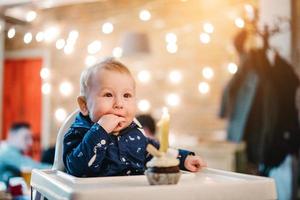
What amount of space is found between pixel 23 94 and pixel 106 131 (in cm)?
421

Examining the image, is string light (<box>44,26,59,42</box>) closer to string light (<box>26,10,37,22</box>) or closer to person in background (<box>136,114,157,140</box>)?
string light (<box>26,10,37,22</box>)

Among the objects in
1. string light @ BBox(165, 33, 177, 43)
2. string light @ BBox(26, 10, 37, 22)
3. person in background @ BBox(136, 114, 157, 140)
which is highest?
string light @ BBox(26, 10, 37, 22)

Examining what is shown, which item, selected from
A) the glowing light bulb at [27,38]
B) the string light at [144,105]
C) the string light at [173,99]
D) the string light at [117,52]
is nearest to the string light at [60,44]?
the glowing light bulb at [27,38]

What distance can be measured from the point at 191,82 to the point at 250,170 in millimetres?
937

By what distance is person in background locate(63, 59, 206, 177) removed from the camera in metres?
0.95

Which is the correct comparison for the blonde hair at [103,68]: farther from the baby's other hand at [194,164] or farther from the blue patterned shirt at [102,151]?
the baby's other hand at [194,164]

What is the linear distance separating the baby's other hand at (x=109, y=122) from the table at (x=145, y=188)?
0.40 ft

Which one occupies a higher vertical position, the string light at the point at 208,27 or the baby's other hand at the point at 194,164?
the string light at the point at 208,27

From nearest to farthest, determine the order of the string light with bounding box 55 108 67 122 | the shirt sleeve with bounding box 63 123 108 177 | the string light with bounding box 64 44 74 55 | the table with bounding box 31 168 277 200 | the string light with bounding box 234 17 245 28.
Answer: the table with bounding box 31 168 277 200 < the shirt sleeve with bounding box 63 123 108 177 < the string light with bounding box 234 17 245 28 < the string light with bounding box 64 44 74 55 < the string light with bounding box 55 108 67 122

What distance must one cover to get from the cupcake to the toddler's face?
0.19 metres

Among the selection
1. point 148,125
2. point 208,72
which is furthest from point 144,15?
point 148,125

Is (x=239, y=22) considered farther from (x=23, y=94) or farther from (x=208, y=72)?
(x=23, y=94)

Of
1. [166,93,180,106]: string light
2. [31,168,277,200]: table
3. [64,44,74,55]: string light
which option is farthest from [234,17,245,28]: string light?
[31,168,277,200]: table

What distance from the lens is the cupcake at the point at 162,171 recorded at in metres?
0.83
